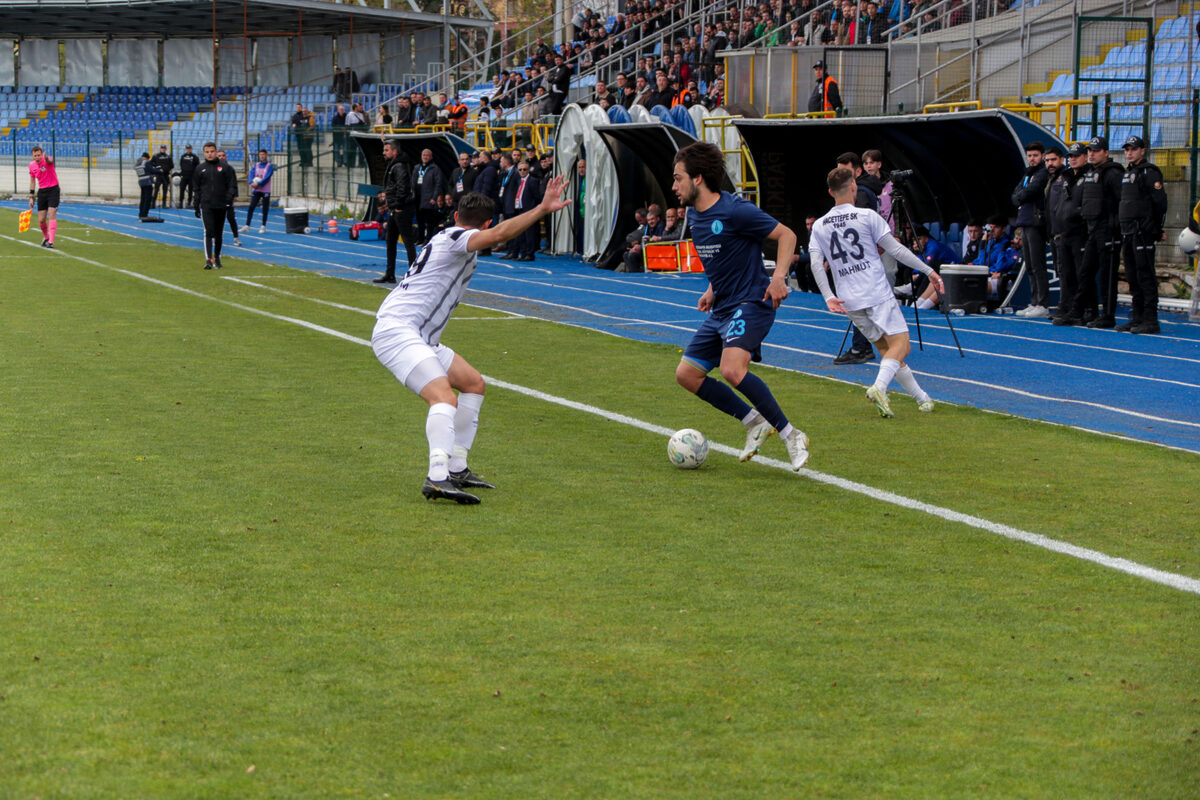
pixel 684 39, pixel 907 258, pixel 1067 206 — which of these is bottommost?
pixel 907 258

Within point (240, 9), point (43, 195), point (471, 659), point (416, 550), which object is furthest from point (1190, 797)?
point (240, 9)

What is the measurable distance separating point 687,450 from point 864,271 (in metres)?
3.43

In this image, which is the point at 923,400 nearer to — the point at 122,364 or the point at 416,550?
the point at 416,550

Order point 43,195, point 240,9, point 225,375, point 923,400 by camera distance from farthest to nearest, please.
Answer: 1. point 240,9
2. point 43,195
3. point 225,375
4. point 923,400

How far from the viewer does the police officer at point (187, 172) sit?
40.8m

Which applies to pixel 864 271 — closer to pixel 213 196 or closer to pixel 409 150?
pixel 213 196

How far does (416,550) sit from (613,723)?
2.23m

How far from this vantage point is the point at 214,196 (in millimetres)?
22203

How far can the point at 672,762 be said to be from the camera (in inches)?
157

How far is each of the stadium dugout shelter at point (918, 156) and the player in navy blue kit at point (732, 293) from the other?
34.8 feet

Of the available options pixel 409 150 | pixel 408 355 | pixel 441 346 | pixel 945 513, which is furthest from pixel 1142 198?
pixel 409 150

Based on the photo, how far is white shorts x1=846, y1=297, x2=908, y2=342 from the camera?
1091 cm

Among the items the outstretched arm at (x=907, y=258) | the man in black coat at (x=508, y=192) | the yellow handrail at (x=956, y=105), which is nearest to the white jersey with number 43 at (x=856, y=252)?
the outstretched arm at (x=907, y=258)

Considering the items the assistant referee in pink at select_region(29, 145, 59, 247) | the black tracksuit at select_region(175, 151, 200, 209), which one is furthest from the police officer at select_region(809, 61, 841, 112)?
the black tracksuit at select_region(175, 151, 200, 209)
